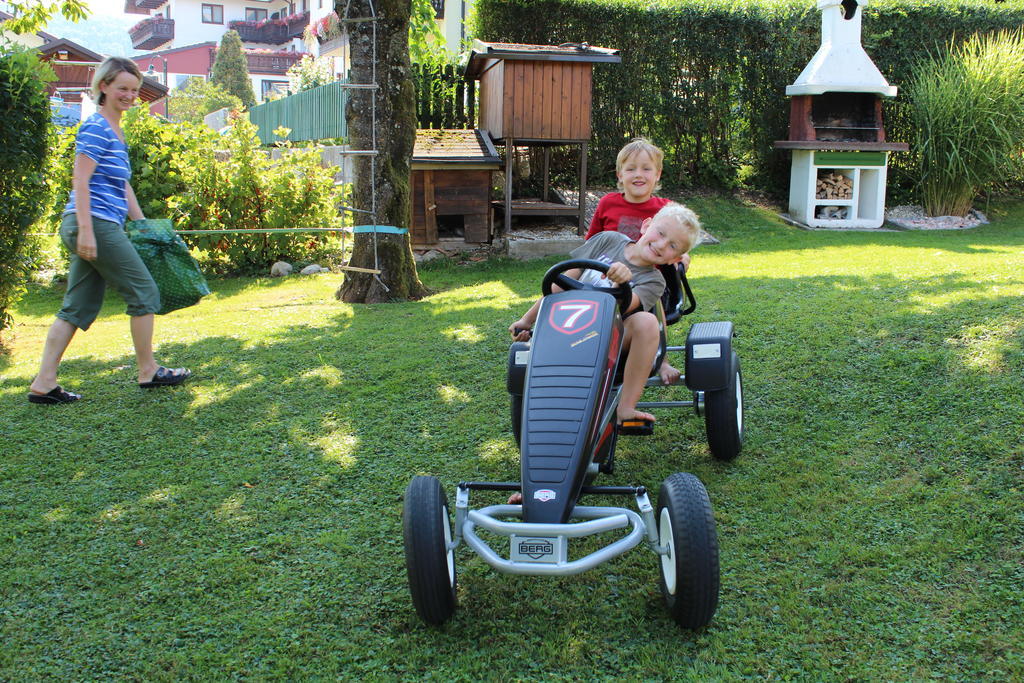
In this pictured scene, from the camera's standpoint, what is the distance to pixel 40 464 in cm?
384

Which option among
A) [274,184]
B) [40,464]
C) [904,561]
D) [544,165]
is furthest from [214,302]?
[904,561]

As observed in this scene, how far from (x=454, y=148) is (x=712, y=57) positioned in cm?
464

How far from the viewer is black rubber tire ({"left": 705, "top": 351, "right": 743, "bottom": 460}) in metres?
3.56

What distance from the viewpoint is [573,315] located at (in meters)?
3.04

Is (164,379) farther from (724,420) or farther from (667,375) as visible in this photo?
(724,420)

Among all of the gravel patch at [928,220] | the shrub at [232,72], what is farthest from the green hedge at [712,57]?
the shrub at [232,72]

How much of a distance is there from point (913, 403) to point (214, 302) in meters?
6.07

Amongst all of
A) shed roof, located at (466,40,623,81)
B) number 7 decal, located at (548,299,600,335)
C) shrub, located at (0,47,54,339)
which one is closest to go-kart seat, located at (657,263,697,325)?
number 7 decal, located at (548,299,600,335)

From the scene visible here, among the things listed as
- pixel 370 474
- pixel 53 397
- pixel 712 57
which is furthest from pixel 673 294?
pixel 712 57

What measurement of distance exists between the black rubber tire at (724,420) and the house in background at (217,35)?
53.2 metres

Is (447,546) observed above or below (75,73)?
below

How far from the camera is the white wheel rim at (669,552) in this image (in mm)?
2491

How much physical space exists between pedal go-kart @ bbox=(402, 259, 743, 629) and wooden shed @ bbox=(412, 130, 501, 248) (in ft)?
22.2

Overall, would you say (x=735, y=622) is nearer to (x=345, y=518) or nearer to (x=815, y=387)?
(x=345, y=518)
